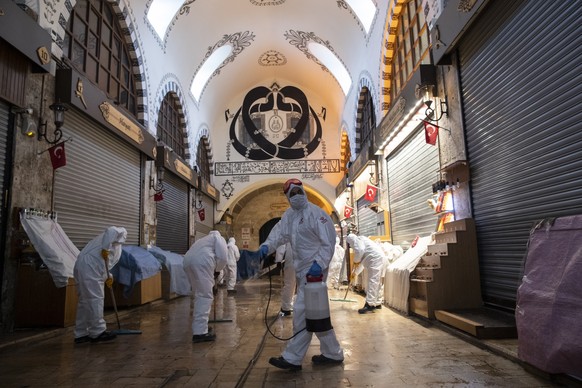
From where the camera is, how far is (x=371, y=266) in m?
6.41

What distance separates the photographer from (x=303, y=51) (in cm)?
1370

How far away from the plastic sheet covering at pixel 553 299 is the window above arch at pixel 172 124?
30.3 ft

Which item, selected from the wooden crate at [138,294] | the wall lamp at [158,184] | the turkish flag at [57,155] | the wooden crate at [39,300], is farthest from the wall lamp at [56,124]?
the wall lamp at [158,184]

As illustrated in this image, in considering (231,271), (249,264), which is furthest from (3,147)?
(231,271)

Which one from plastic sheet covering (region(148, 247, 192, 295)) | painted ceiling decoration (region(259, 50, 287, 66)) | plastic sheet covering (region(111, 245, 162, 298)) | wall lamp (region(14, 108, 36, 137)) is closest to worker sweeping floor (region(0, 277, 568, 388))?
plastic sheet covering (region(111, 245, 162, 298))

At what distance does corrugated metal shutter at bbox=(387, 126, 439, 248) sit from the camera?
6.55m

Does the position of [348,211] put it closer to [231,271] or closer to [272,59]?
[231,271]

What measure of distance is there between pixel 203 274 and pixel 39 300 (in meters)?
2.05

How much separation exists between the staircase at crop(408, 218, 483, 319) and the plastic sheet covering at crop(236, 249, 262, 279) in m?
2.08

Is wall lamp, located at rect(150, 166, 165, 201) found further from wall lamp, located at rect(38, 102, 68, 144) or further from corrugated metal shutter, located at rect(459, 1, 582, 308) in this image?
corrugated metal shutter, located at rect(459, 1, 582, 308)

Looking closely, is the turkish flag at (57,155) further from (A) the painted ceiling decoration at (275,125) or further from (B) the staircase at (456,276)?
(A) the painted ceiling decoration at (275,125)

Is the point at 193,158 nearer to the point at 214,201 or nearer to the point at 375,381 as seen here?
the point at 214,201

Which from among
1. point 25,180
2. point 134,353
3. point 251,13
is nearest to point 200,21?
point 251,13

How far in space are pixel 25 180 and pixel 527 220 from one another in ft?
18.0
